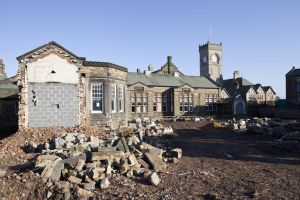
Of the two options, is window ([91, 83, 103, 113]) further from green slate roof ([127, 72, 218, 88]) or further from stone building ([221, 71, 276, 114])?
stone building ([221, 71, 276, 114])

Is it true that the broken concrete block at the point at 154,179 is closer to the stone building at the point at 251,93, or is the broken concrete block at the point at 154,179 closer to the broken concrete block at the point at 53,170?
the broken concrete block at the point at 53,170

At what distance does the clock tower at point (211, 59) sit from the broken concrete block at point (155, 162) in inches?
3184

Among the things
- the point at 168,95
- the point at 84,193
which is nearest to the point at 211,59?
the point at 168,95

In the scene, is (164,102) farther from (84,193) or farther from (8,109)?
(84,193)

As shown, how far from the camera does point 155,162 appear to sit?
11.9 metres

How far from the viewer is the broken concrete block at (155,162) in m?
11.7

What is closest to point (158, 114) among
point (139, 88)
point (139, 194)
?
point (139, 88)

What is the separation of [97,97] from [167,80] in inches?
954

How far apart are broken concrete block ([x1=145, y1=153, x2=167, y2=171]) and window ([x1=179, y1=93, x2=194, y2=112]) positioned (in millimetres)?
30974

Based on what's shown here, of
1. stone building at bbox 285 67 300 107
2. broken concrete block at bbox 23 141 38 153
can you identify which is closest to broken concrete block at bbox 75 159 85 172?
broken concrete block at bbox 23 141 38 153

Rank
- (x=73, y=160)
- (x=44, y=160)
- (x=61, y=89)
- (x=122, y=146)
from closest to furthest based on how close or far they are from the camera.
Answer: (x=73, y=160), (x=44, y=160), (x=122, y=146), (x=61, y=89)

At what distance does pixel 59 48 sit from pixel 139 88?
21121 millimetres

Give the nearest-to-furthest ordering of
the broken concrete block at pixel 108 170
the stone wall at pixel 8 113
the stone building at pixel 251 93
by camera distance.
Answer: the broken concrete block at pixel 108 170 < the stone wall at pixel 8 113 < the stone building at pixel 251 93

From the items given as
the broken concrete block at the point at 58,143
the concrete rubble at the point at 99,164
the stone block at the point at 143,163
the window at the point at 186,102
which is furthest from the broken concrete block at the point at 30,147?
the window at the point at 186,102
